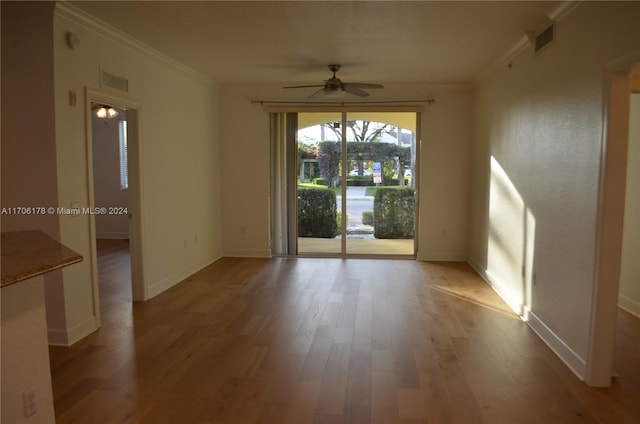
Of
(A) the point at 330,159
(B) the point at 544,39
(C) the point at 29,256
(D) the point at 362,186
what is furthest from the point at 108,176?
(B) the point at 544,39

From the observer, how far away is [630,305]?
14.6 ft

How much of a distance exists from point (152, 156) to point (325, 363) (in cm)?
301

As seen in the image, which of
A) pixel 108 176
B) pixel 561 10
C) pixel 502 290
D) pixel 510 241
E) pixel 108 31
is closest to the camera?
pixel 561 10

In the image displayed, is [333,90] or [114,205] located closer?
[333,90]

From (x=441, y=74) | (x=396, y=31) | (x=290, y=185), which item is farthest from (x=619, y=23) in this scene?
(x=290, y=185)

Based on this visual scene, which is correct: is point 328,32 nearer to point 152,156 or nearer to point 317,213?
point 152,156

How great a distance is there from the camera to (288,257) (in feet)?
23.2

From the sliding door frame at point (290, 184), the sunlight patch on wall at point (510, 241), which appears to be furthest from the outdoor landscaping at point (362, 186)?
the sunlight patch on wall at point (510, 241)

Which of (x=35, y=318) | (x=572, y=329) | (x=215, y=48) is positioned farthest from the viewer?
(x=215, y=48)

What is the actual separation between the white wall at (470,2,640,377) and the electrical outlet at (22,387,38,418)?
125 inches

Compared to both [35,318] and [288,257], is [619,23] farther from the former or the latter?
[288,257]

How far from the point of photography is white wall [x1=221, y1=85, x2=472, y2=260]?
666 cm

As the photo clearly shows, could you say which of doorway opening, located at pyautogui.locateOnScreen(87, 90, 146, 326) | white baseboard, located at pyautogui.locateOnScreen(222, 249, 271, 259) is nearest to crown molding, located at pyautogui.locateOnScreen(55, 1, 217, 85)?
doorway opening, located at pyautogui.locateOnScreen(87, 90, 146, 326)

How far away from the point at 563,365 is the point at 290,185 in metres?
4.70
